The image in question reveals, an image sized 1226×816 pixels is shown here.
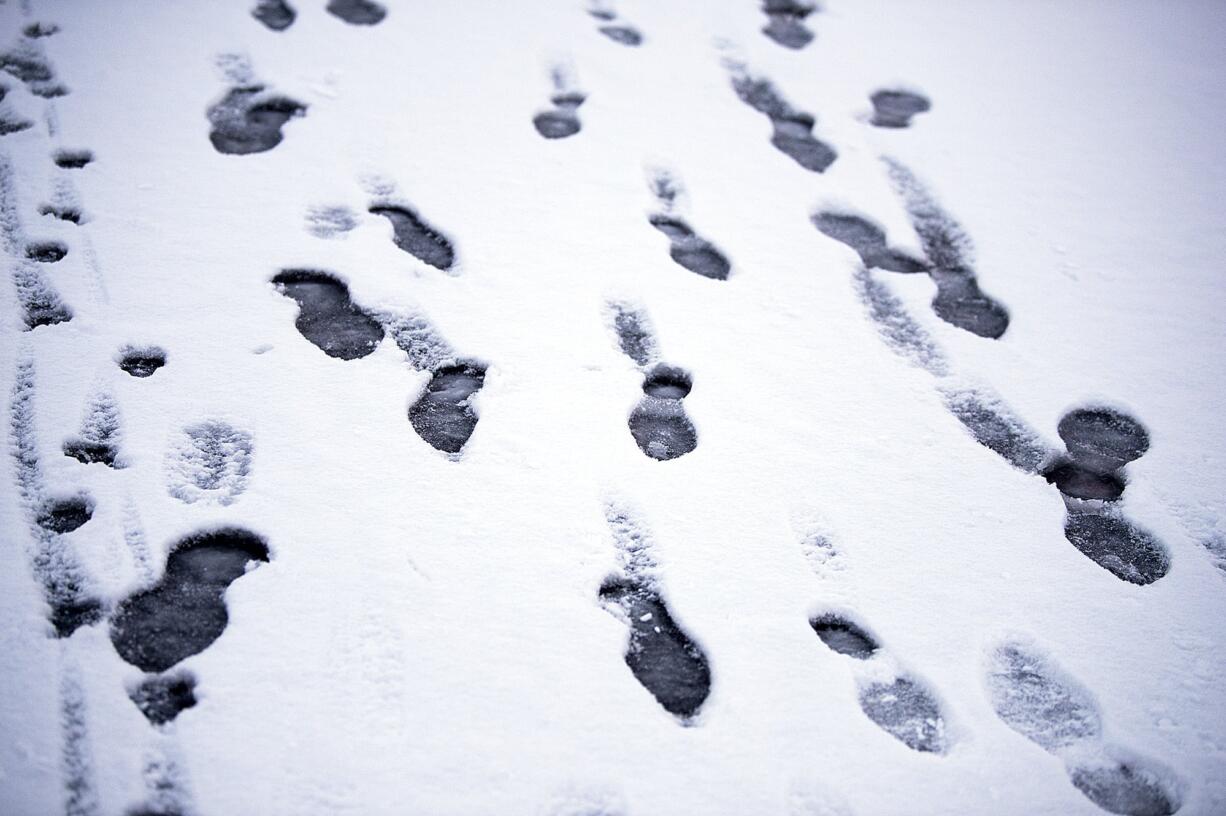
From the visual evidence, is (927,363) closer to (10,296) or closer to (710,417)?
(710,417)

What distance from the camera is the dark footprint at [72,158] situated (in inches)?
77.9

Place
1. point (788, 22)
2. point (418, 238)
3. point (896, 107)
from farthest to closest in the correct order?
point (788, 22)
point (896, 107)
point (418, 238)

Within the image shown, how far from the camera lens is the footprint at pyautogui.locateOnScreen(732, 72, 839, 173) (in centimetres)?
224

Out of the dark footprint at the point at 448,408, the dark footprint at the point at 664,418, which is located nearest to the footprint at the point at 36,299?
the dark footprint at the point at 448,408

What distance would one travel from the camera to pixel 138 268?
1.74 meters

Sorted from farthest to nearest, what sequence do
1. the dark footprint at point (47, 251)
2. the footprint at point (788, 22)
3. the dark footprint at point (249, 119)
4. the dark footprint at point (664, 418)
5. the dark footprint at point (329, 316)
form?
the footprint at point (788, 22), the dark footprint at point (249, 119), the dark footprint at point (47, 251), the dark footprint at point (329, 316), the dark footprint at point (664, 418)

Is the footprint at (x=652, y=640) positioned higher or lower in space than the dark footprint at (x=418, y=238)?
lower

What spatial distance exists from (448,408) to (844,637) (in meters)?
0.74

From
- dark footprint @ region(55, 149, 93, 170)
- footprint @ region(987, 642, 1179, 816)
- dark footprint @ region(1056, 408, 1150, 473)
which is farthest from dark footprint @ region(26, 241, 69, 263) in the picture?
dark footprint @ region(1056, 408, 1150, 473)

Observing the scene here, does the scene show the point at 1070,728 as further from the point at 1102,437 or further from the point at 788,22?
the point at 788,22

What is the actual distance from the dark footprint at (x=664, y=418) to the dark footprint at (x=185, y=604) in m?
0.63

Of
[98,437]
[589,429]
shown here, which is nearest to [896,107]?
[589,429]

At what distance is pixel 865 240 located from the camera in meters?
2.02

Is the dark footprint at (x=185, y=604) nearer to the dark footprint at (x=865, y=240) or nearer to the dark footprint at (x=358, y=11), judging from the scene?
the dark footprint at (x=865, y=240)
